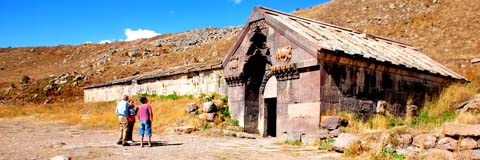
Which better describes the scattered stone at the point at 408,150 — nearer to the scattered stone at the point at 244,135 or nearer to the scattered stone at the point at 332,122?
the scattered stone at the point at 332,122

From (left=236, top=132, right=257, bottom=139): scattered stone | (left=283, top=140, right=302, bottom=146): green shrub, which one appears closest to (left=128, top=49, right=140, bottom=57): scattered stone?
(left=236, top=132, right=257, bottom=139): scattered stone

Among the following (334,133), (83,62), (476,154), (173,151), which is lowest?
(173,151)

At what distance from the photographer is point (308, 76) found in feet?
37.2

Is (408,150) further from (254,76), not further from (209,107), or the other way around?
(209,107)

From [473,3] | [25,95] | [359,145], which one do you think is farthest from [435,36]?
[25,95]

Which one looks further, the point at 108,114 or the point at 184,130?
the point at 108,114

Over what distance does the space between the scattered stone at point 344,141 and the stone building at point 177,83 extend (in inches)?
298

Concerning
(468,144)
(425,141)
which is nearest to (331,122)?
(425,141)

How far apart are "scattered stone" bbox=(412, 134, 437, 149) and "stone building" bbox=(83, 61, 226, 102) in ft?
29.3

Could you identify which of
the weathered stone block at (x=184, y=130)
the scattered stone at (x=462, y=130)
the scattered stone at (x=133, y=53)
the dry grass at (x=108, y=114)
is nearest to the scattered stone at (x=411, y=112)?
the scattered stone at (x=462, y=130)

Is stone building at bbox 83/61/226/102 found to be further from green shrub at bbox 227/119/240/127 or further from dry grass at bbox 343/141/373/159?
dry grass at bbox 343/141/373/159

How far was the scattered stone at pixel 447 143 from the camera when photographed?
7.41m

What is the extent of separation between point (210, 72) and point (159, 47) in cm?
3306

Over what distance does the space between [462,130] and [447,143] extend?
325 mm
